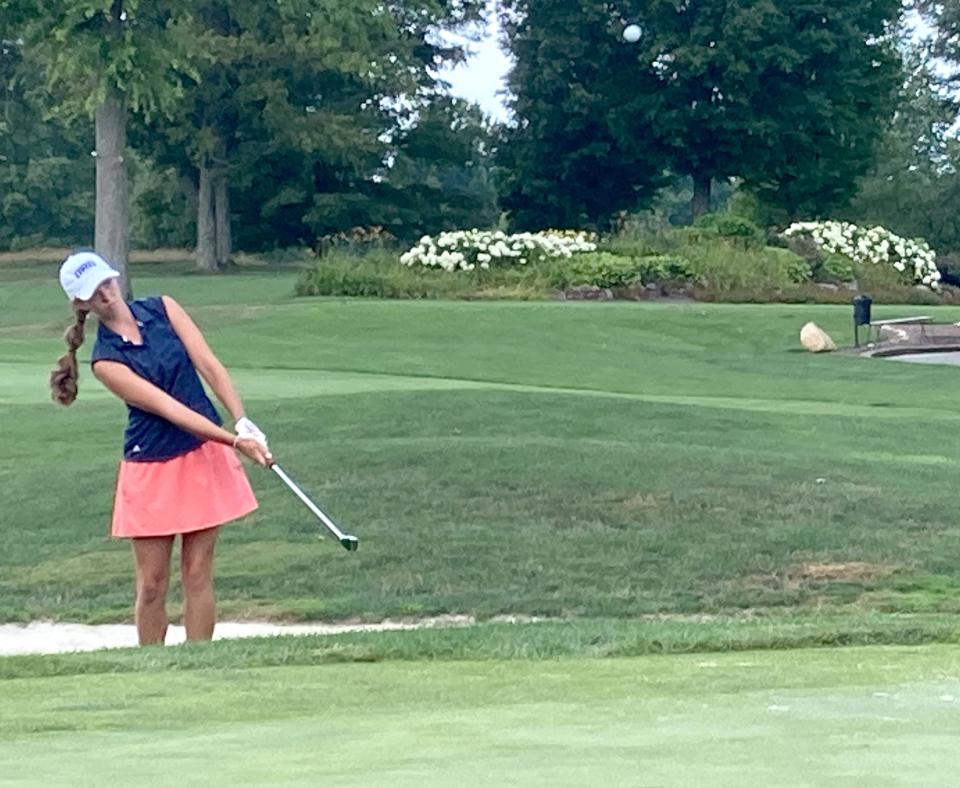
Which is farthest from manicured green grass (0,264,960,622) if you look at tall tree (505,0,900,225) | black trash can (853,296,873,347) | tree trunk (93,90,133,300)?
tall tree (505,0,900,225)

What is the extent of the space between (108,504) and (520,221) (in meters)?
51.2

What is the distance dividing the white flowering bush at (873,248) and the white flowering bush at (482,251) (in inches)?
254

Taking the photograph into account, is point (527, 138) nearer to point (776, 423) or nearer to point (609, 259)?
point (609, 259)

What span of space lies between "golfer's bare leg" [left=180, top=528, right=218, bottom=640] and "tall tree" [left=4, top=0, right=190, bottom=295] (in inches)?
1020

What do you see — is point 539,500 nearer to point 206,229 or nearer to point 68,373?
point 68,373

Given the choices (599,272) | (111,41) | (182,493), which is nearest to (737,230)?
(599,272)

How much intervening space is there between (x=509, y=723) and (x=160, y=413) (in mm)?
2678

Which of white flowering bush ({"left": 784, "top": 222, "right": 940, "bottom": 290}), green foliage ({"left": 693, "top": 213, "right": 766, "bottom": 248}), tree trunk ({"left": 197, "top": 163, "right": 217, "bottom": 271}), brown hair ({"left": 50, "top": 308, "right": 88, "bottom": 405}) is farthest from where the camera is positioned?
tree trunk ({"left": 197, "top": 163, "right": 217, "bottom": 271})

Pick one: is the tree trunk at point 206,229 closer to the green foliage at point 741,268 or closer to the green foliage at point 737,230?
the green foliage at point 737,230

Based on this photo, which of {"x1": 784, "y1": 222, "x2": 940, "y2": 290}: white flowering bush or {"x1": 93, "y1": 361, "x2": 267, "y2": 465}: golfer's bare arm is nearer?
{"x1": 93, "y1": 361, "x2": 267, "y2": 465}: golfer's bare arm

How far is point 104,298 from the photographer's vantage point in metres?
7.79

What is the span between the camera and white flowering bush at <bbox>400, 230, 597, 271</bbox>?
1457 inches

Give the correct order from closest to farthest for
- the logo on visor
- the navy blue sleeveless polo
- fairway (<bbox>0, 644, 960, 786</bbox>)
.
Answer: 1. fairway (<bbox>0, 644, 960, 786</bbox>)
2. the logo on visor
3. the navy blue sleeveless polo

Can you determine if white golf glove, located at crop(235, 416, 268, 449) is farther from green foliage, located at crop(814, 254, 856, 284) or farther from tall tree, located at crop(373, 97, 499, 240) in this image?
tall tree, located at crop(373, 97, 499, 240)
